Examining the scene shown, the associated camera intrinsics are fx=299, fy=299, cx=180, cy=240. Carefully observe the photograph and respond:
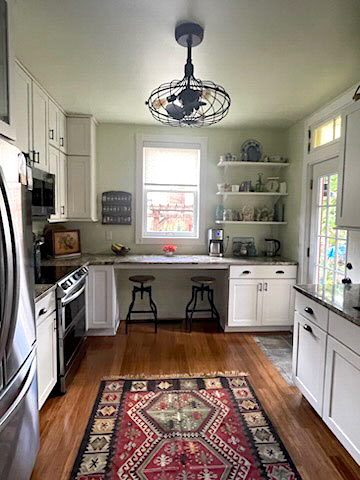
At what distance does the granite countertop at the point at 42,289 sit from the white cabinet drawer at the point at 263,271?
203 cm

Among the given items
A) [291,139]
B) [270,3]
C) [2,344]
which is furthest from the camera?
[291,139]

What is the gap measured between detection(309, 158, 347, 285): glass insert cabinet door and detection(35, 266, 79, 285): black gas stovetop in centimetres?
241

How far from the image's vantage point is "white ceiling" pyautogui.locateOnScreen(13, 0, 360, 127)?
1698 millimetres

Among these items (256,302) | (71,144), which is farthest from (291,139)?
(71,144)

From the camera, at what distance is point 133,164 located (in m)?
3.89

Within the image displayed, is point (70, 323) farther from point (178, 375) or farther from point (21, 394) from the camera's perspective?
point (21, 394)

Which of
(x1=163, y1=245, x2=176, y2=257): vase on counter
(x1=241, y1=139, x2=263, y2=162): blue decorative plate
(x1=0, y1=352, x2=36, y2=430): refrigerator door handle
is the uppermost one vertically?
(x1=241, y1=139, x2=263, y2=162): blue decorative plate

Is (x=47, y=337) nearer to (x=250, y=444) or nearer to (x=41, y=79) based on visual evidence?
(x=250, y=444)

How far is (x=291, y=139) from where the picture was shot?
12.5 ft

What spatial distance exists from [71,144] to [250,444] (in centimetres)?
337

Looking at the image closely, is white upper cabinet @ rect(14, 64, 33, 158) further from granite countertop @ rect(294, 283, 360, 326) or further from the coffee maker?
granite countertop @ rect(294, 283, 360, 326)

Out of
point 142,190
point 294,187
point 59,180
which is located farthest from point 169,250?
point 294,187

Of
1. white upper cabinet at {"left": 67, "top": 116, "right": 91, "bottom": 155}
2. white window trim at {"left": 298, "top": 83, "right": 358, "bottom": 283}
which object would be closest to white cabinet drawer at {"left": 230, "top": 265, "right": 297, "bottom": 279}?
white window trim at {"left": 298, "top": 83, "right": 358, "bottom": 283}

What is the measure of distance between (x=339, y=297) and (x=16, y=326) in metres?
1.89
